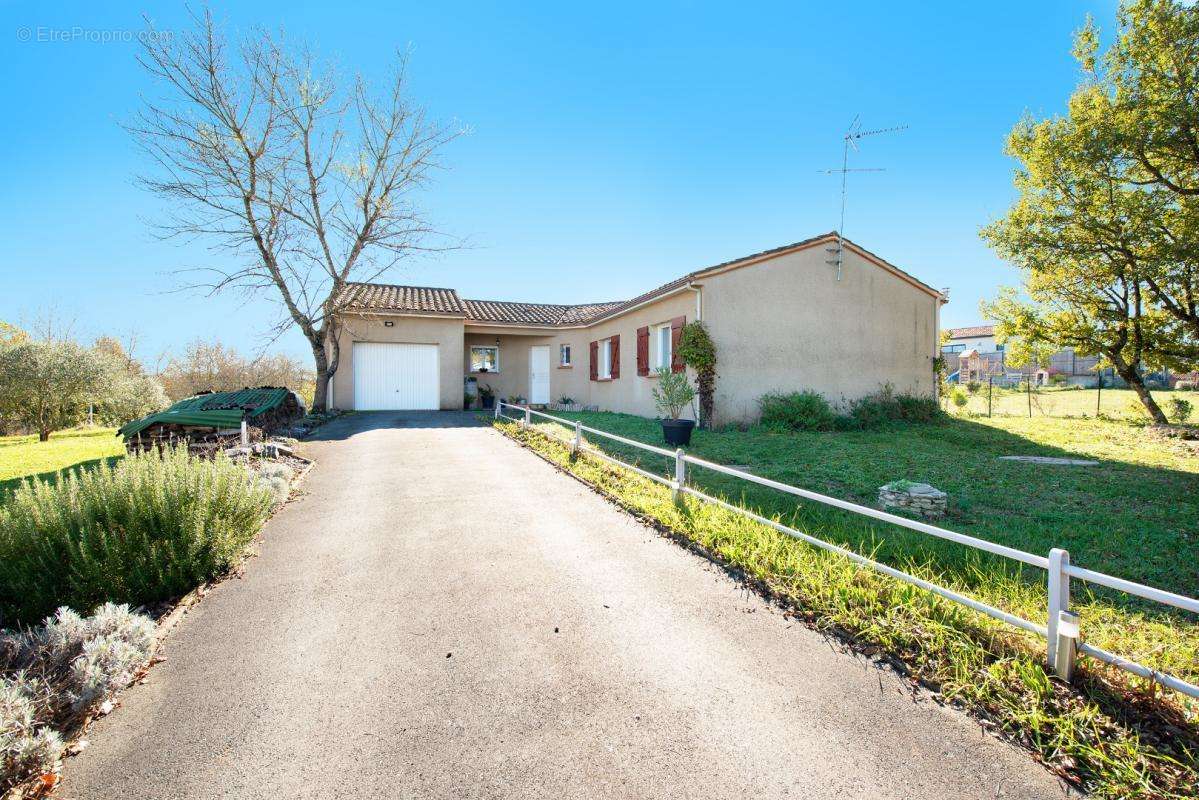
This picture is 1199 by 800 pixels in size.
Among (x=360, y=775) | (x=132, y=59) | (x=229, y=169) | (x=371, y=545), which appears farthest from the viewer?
(x=229, y=169)

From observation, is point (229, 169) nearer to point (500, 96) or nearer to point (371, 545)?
point (500, 96)

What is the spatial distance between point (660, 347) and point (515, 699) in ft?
38.1

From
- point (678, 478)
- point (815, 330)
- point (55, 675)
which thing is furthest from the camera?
point (815, 330)

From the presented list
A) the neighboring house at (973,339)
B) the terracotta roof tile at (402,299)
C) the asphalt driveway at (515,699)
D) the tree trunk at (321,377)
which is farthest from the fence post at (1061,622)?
the neighboring house at (973,339)

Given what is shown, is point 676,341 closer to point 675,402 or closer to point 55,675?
point 675,402

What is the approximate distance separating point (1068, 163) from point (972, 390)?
51.4ft

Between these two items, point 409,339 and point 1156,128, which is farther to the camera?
point 409,339

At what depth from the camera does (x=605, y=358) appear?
17094 millimetres

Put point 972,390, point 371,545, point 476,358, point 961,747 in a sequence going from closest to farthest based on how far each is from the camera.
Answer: point 961,747
point 371,545
point 476,358
point 972,390

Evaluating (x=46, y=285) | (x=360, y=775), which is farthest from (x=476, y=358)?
(x=360, y=775)

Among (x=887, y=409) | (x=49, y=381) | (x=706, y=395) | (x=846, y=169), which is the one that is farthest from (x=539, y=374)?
(x=49, y=381)

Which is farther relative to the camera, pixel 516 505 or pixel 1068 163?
pixel 1068 163

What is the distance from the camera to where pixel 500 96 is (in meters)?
11.2

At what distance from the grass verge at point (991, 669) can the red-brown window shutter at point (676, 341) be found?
7.62 metres
